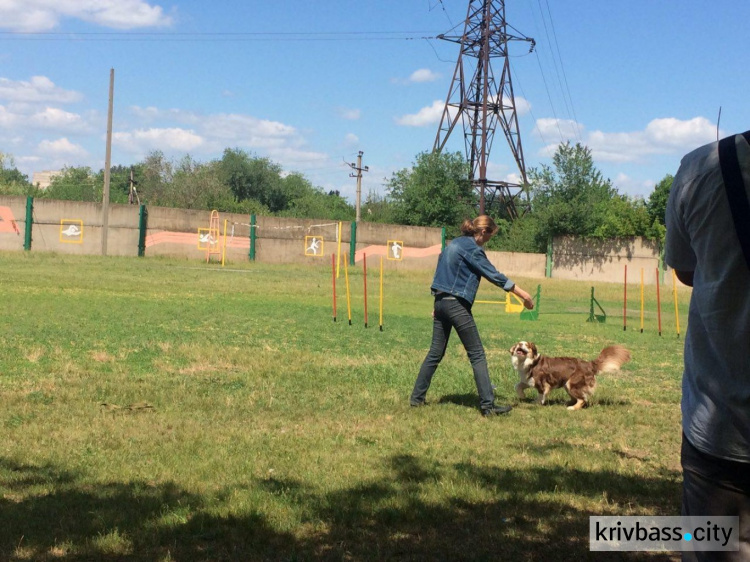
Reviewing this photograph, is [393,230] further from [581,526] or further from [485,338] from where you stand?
[581,526]

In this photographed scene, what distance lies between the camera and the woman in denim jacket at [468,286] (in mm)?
7105

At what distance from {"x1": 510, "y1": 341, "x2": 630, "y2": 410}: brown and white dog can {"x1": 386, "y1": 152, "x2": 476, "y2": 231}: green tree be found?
1781 inches

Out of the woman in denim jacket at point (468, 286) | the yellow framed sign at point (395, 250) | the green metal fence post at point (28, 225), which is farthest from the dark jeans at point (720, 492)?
the yellow framed sign at point (395, 250)

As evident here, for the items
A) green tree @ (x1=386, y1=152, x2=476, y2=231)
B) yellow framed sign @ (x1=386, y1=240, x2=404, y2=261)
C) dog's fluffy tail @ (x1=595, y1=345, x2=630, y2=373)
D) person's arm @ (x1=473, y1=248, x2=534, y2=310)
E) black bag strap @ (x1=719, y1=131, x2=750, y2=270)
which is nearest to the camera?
black bag strap @ (x1=719, y1=131, x2=750, y2=270)

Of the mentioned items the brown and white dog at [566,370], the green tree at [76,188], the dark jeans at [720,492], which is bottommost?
the brown and white dog at [566,370]

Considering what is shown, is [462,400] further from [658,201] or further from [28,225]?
[658,201]

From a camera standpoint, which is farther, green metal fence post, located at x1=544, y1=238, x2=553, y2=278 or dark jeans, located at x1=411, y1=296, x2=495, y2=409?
green metal fence post, located at x1=544, y1=238, x2=553, y2=278

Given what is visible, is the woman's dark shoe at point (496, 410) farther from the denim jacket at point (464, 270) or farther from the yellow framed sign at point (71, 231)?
the yellow framed sign at point (71, 231)

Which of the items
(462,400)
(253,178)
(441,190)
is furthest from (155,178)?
(462,400)

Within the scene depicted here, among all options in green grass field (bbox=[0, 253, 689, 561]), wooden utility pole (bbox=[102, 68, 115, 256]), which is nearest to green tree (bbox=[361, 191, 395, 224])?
wooden utility pole (bbox=[102, 68, 115, 256])

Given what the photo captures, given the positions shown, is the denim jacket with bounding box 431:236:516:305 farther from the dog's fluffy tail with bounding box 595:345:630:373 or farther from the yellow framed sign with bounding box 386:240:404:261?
the yellow framed sign with bounding box 386:240:404:261

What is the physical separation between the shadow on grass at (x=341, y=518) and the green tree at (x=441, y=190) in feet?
159

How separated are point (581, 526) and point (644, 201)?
50412 mm

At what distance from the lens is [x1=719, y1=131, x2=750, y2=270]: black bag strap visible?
2018 mm
